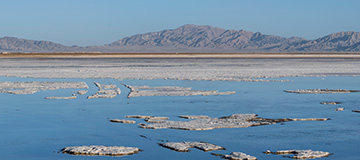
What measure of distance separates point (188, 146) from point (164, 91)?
444 inches

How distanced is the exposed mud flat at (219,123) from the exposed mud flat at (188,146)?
5.87ft

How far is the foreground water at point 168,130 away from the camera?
10.9m

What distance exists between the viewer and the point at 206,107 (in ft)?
56.5

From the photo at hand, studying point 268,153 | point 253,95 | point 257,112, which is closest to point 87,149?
point 268,153

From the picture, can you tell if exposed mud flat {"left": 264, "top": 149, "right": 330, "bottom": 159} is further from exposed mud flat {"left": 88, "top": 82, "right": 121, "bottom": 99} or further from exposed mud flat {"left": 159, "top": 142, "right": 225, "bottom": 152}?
exposed mud flat {"left": 88, "top": 82, "right": 121, "bottom": 99}

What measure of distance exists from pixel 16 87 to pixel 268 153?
16.8 meters

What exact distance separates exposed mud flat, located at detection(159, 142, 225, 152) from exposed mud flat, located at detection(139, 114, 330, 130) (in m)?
1.79

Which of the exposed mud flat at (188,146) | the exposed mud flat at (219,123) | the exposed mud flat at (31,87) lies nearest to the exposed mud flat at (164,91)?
the exposed mud flat at (31,87)

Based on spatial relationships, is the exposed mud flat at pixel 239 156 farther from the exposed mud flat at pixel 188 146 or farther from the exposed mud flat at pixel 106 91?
the exposed mud flat at pixel 106 91

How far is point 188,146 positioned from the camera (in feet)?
36.1

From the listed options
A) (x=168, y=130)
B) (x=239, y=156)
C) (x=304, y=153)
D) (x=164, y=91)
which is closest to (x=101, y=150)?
(x=168, y=130)

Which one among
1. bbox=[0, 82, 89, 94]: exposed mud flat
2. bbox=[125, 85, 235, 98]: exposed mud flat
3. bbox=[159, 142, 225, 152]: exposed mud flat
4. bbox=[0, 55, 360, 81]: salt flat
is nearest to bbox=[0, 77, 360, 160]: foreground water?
bbox=[159, 142, 225, 152]: exposed mud flat

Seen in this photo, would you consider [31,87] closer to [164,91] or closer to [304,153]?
[164,91]

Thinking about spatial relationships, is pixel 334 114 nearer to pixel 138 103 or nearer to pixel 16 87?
pixel 138 103
